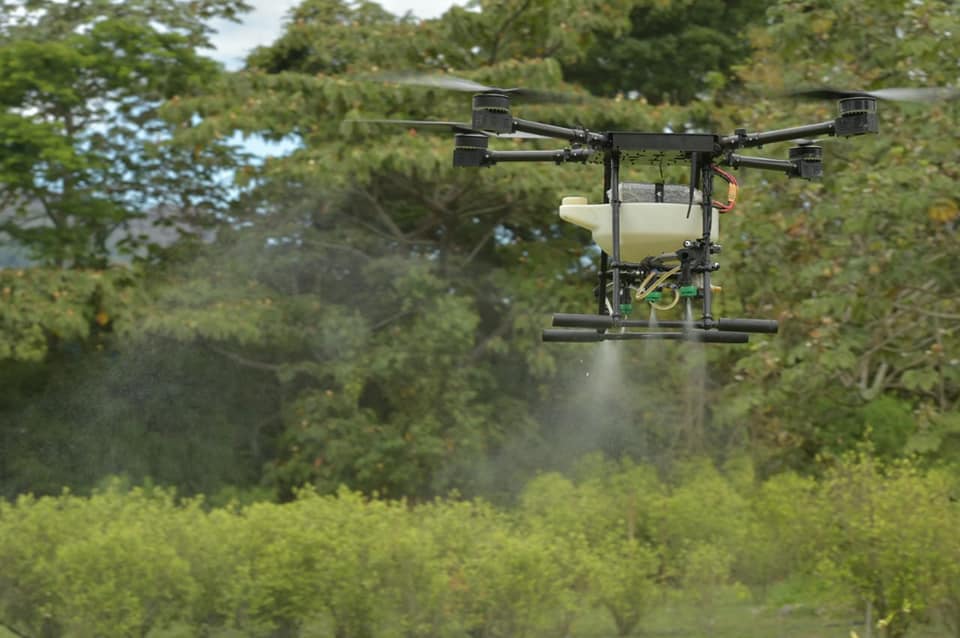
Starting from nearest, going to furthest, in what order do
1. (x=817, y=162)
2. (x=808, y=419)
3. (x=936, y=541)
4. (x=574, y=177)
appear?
1. (x=817, y=162)
2. (x=936, y=541)
3. (x=808, y=419)
4. (x=574, y=177)

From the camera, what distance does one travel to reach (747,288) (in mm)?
11102

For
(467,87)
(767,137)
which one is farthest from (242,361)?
(767,137)

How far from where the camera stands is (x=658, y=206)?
16.1 feet

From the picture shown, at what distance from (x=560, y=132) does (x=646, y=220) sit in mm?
530

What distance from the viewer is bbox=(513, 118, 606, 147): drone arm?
178 inches

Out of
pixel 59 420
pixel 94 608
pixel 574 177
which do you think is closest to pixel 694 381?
pixel 574 177

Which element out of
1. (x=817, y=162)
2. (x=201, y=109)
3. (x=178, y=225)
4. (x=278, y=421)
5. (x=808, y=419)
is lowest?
(x=278, y=421)

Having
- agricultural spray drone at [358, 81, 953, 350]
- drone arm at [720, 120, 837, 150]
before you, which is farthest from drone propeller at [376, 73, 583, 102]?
drone arm at [720, 120, 837, 150]

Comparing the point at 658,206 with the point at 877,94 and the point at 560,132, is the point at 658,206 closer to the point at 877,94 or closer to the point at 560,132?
the point at 560,132

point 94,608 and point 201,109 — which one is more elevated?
point 201,109

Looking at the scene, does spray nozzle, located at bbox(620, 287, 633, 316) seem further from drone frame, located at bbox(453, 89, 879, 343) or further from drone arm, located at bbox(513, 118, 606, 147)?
drone arm, located at bbox(513, 118, 606, 147)

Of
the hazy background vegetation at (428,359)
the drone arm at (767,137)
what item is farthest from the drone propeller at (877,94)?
the hazy background vegetation at (428,359)

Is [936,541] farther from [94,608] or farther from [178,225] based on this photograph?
[178,225]

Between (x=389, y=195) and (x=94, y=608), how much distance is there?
7.57m
